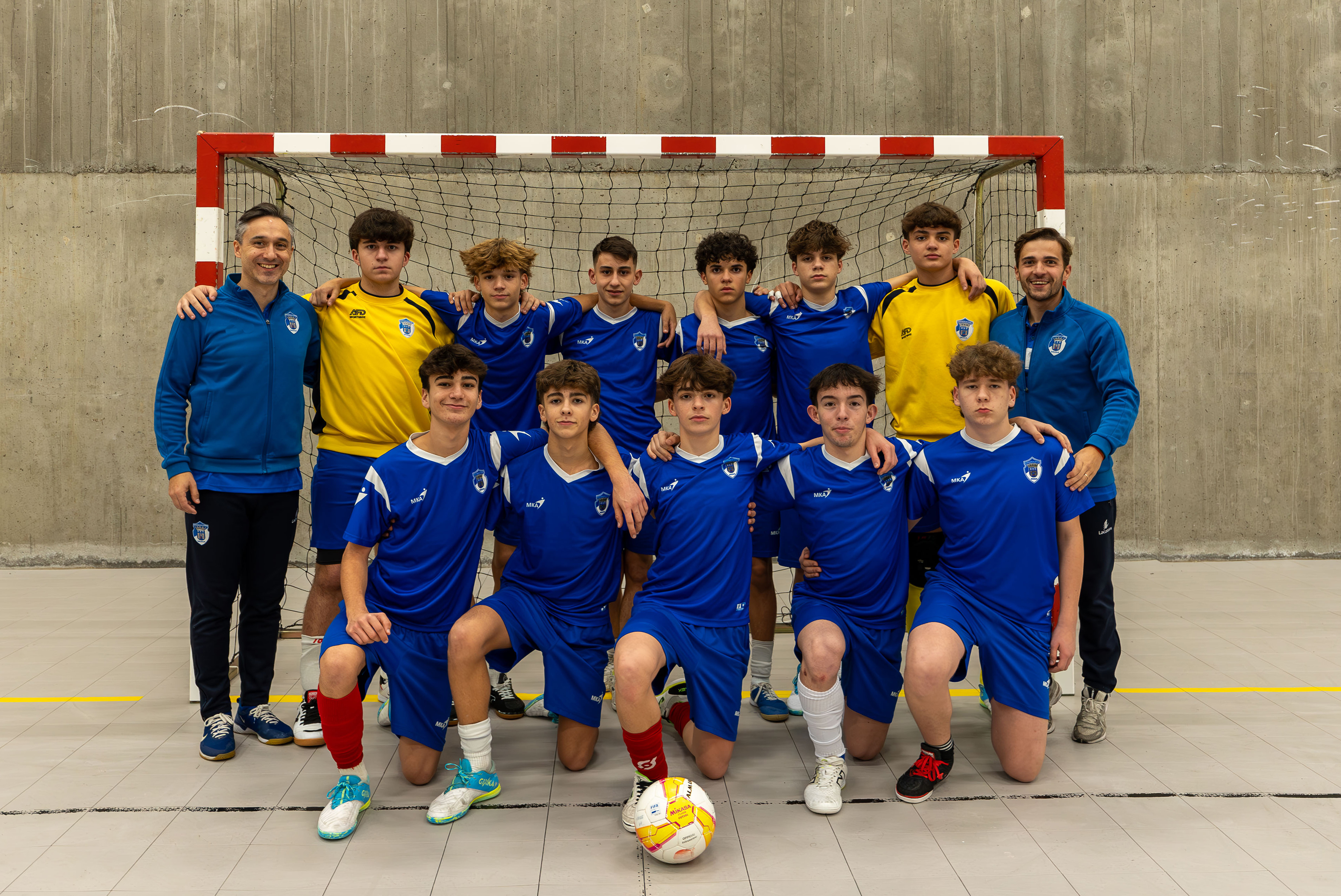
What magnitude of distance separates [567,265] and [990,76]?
→ 140 inches

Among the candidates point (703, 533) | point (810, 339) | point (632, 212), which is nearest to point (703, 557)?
point (703, 533)

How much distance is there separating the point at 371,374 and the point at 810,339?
1780 mm

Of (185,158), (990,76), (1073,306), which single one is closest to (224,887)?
(1073,306)

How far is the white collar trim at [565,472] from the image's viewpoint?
322 cm

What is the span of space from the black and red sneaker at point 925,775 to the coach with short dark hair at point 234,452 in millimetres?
2260

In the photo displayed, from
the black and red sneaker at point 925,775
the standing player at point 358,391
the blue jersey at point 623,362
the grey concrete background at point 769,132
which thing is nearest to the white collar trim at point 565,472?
the blue jersey at point 623,362

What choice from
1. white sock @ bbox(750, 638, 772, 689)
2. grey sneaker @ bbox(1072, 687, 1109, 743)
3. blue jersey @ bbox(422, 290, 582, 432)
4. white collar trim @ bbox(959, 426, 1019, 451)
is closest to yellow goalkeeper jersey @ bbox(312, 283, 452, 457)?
blue jersey @ bbox(422, 290, 582, 432)

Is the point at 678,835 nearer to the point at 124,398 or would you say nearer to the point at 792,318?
the point at 792,318

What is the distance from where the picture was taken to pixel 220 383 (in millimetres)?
3459

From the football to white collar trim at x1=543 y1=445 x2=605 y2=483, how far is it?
1063 millimetres

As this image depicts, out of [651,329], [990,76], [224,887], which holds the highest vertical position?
[990,76]

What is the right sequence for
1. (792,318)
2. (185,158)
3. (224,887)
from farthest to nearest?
(185,158), (792,318), (224,887)

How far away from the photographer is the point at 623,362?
12.8ft

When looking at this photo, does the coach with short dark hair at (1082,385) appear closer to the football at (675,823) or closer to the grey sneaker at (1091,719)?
the grey sneaker at (1091,719)
